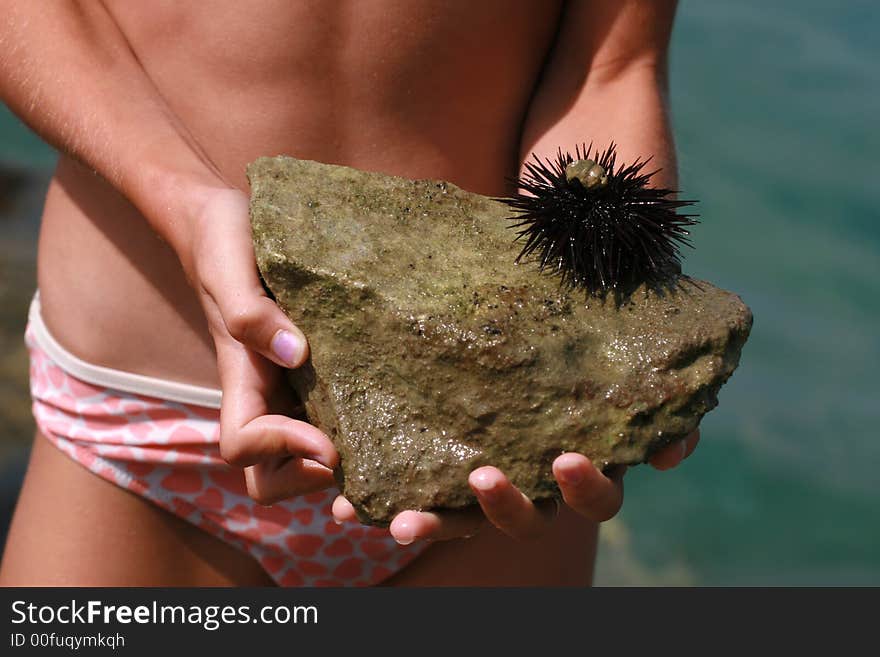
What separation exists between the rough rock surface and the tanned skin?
0.10 meters

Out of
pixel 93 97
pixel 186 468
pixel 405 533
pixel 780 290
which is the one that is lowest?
pixel 405 533

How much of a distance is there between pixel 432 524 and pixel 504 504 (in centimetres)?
15

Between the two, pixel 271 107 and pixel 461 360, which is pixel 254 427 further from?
pixel 271 107

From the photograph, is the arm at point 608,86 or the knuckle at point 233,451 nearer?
the knuckle at point 233,451

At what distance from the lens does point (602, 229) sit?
2.03 meters

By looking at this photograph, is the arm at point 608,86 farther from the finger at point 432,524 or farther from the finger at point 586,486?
the finger at point 432,524

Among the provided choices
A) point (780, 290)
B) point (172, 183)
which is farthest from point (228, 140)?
point (780, 290)

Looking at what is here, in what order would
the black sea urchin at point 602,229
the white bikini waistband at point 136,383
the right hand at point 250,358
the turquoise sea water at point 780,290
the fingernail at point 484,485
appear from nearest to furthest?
the fingernail at point 484,485 → the right hand at point 250,358 → the black sea urchin at point 602,229 → the white bikini waistband at point 136,383 → the turquoise sea water at point 780,290

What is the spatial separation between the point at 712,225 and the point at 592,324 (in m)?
8.92

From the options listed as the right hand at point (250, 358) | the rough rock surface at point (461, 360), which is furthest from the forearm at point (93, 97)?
the rough rock surface at point (461, 360)

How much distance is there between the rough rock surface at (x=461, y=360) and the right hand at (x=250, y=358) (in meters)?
0.05

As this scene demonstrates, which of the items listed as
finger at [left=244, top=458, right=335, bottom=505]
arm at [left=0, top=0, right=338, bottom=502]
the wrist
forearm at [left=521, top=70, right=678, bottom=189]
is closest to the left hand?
finger at [left=244, top=458, right=335, bottom=505]

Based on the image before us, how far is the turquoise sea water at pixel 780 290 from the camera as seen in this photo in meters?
7.09

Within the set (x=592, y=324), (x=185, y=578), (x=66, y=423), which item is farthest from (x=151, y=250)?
Answer: (x=592, y=324)
